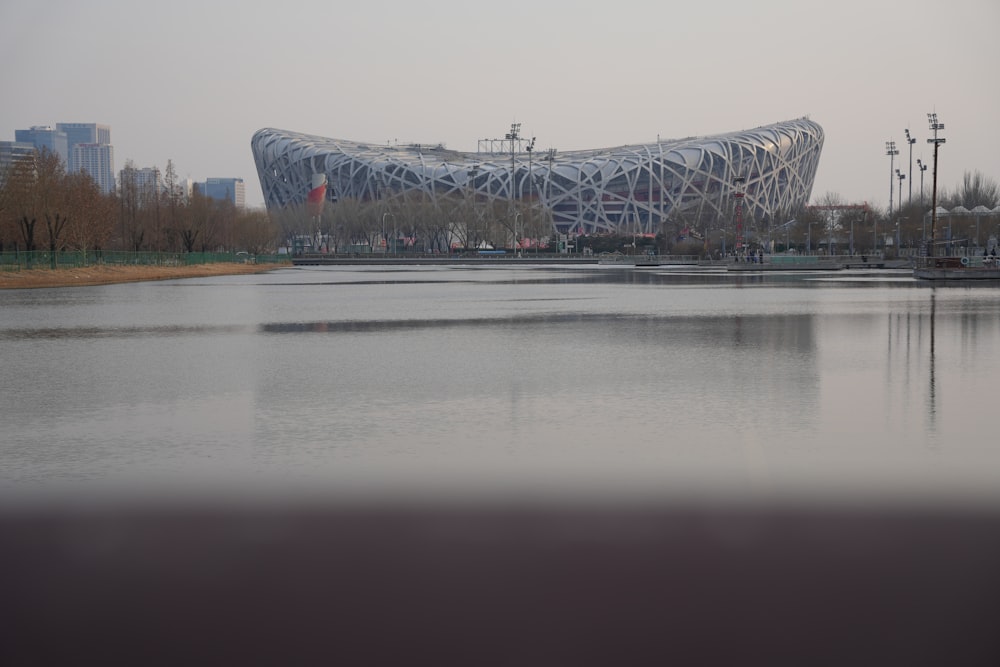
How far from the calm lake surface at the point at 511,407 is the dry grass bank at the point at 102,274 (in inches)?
1071

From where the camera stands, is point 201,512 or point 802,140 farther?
point 802,140

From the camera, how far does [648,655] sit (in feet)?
15.1

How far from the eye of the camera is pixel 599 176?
502ft

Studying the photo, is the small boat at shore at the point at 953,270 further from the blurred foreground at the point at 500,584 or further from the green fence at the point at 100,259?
the blurred foreground at the point at 500,584

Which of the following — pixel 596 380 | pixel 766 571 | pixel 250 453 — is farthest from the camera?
pixel 596 380

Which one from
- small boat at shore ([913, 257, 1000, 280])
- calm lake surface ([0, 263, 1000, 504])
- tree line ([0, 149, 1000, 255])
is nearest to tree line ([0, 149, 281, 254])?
tree line ([0, 149, 1000, 255])

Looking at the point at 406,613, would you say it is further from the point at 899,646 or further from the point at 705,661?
the point at 899,646

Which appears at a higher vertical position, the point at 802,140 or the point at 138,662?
the point at 802,140

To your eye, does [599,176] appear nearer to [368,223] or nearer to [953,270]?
[368,223]

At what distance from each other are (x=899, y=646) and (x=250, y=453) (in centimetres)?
570

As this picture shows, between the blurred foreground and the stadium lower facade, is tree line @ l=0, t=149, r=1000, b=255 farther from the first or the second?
the blurred foreground

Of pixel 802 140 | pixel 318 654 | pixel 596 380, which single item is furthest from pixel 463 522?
pixel 802 140

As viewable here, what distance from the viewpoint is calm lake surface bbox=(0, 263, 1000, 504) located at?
809 centimetres

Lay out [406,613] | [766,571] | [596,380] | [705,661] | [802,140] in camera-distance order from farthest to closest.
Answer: [802,140] → [596,380] → [766,571] → [406,613] → [705,661]
